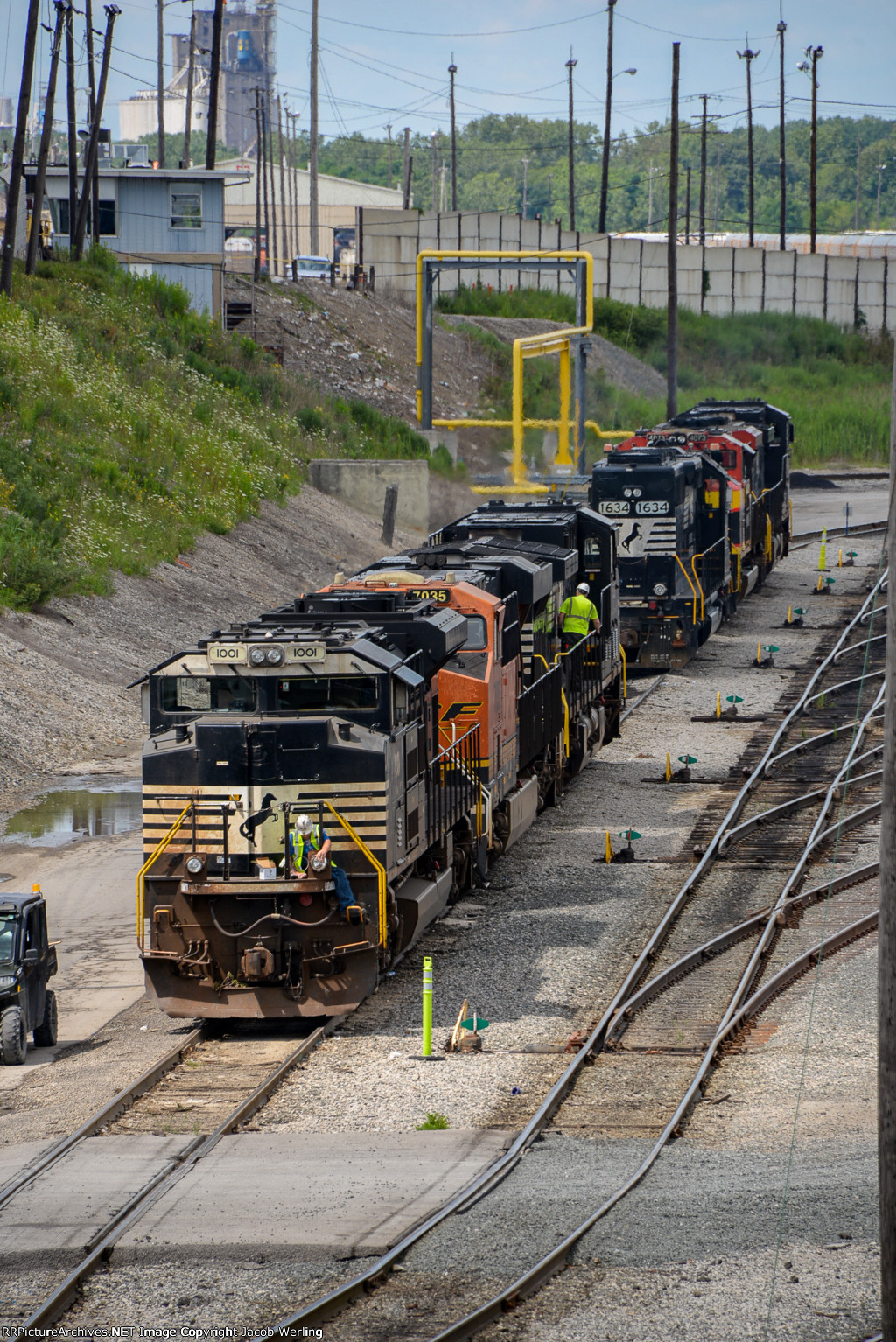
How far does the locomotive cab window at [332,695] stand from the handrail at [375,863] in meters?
0.90

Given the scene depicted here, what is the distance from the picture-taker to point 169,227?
57219 millimetres

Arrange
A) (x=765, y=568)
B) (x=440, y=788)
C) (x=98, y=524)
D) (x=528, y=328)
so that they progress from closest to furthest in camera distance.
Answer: (x=440, y=788) < (x=98, y=524) < (x=765, y=568) < (x=528, y=328)

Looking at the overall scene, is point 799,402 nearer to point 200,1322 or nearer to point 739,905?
point 739,905

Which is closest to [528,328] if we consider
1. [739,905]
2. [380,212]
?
[380,212]

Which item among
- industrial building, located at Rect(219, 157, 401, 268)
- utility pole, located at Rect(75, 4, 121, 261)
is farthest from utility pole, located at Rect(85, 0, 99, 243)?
industrial building, located at Rect(219, 157, 401, 268)

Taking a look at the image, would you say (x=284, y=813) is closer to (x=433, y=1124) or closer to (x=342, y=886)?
(x=342, y=886)

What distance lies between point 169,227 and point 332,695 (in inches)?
1830

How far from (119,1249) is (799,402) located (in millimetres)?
74055

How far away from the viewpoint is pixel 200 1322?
28.2ft

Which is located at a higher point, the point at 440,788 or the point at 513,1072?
the point at 440,788

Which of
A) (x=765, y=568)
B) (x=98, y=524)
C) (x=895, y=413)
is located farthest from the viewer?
(x=765, y=568)

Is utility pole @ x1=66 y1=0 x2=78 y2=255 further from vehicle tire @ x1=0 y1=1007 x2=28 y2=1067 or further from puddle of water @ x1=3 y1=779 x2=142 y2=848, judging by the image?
vehicle tire @ x1=0 y1=1007 x2=28 y2=1067

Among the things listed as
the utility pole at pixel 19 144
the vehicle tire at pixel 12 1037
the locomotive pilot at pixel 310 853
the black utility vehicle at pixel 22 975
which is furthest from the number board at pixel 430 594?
the utility pole at pixel 19 144

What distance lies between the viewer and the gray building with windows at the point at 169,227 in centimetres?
5675
